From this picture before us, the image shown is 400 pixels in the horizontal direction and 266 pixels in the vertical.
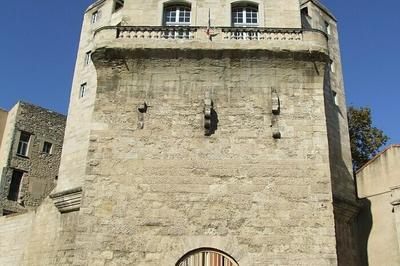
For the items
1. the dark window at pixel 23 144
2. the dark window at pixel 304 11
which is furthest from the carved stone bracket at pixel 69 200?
the dark window at pixel 304 11

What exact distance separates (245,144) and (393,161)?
6.05 meters

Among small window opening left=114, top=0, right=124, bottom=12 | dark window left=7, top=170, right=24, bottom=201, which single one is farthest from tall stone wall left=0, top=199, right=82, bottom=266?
small window opening left=114, top=0, right=124, bottom=12

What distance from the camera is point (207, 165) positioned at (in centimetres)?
1041

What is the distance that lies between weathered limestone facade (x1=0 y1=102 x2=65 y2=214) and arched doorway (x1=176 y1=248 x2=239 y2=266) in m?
15.5

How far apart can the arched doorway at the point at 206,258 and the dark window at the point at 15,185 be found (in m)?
15.9

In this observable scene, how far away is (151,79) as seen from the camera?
443 inches

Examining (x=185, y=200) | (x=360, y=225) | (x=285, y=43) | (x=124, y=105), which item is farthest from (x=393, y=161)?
(x=124, y=105)

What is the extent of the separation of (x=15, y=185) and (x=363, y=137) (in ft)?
57.3

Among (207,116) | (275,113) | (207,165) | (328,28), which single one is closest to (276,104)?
(275,113)

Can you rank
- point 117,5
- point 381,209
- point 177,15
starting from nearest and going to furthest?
point 177,15
point 381,209
point 117,5

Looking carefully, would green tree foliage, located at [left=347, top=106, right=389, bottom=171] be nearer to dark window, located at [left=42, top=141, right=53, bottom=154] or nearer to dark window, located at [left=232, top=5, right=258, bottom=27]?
dark window, located at [left=232, top=5, right=258, bottom=27]

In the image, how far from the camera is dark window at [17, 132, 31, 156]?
79.5 ft

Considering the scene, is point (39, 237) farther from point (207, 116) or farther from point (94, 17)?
point (94, 17)

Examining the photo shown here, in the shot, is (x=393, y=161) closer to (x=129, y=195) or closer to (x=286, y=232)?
(x=286, y=232)
